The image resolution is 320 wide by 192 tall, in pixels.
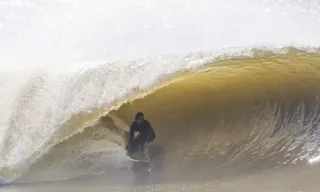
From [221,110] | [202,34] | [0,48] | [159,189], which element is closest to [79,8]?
[0,48]

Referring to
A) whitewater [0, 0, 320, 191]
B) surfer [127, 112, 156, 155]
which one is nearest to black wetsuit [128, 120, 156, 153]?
surfer [127, 112, 156, 155]

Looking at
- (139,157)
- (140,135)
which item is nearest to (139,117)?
(140,135)

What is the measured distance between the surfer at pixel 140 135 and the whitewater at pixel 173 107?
0.66 feet

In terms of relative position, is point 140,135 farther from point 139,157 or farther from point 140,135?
point 139,157

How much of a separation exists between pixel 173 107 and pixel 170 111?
0.27 feet

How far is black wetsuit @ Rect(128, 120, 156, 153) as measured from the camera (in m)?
5.32

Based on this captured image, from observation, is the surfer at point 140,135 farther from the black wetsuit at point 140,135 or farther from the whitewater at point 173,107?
the whitewater at point 173,107

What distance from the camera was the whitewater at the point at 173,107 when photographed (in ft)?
16.4

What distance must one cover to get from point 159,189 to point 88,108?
1.50 meters

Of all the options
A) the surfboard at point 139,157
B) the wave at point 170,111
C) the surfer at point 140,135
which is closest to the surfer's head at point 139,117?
the surfer at point 140,135

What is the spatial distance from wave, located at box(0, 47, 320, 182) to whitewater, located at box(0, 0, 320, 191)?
0.04 ft

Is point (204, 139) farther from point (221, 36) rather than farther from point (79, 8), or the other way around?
point (79, 8)

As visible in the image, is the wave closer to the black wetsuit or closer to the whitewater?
the whitewater

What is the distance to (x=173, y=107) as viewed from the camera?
6.20 meters
